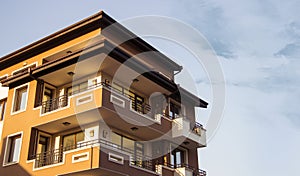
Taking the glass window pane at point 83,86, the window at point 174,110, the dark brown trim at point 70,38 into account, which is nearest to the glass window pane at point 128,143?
the glass window pane at point 83,86

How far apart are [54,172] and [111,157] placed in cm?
257

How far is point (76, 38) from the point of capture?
20.2 meters

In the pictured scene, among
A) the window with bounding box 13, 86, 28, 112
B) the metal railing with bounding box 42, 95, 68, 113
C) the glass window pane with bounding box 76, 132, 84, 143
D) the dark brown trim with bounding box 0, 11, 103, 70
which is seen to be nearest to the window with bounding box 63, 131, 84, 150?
the glass window pane with bounding box 76, 132, 84, 143

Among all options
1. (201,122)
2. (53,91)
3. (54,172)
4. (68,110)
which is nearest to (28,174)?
(54,172)

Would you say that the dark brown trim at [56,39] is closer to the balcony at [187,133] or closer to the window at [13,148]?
the window at [13,148]

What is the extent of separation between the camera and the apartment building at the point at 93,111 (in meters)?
16.5

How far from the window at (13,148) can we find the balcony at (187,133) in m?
7.68

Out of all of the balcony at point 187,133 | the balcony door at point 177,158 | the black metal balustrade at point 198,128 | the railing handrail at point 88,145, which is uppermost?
the black metal balustrade at point 198,128

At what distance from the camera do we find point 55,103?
19.0m

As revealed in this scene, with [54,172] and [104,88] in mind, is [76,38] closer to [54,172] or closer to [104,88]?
[104,88]

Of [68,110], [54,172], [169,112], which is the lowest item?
[54,172]

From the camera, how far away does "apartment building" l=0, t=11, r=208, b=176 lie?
54.2 ft

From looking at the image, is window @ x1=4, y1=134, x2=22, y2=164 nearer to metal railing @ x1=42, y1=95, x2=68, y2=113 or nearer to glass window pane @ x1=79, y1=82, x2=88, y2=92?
metal railing @ x1=42, y1=95, x2=68, y2=113

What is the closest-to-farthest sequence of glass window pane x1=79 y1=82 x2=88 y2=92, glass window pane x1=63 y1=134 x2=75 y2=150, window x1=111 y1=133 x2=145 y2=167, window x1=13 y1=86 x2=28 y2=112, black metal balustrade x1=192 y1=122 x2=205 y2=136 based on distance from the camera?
1. glass window pane x1=63 y1=134 x2=75 y2=150
2. window x1=111 y1=133 x2=145 y2=167
3. glass window pane x1=79 y1=82 x2=88 y2=92
4. window x1=13 y1=86 x2=28 y2=112
5. black metal balustrade x1=192 y1=122 x2=205 y2=136
